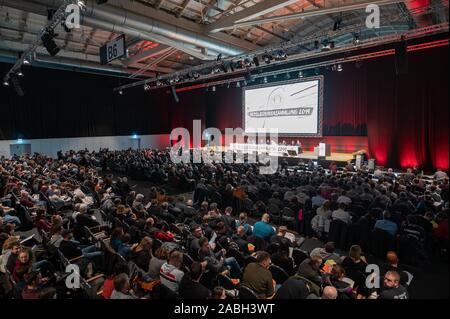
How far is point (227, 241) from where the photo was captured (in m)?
4.64

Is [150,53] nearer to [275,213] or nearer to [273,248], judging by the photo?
[275,213]

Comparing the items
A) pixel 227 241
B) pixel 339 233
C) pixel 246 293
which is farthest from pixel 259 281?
pixel 339 233

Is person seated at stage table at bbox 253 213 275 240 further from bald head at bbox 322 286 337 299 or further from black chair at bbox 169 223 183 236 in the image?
bald head at bbox 322 286 337 299

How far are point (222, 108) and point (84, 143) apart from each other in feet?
36.2

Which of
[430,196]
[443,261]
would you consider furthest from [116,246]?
[430,196]

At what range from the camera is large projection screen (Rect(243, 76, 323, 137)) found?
1572cm

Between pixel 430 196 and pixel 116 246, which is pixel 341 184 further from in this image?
pixel 116 246

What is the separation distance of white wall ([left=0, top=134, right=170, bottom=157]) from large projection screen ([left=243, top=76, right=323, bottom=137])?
10.2 meters

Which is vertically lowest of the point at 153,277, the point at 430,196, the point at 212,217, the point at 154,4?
the point at 153,277

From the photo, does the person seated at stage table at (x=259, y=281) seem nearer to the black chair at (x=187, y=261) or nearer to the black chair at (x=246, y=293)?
the black chair at (x=246, y=293)

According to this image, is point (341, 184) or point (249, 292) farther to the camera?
point (341, 184)

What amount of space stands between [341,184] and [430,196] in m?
2.68

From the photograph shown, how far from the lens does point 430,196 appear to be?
566 cm

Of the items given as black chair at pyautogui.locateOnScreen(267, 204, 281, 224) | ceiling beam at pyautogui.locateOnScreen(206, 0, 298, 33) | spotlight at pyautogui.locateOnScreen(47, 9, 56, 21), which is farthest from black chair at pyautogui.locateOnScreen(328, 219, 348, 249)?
spotlight at pyautogui.locateOnScreen(47, 9, 56, 21)
